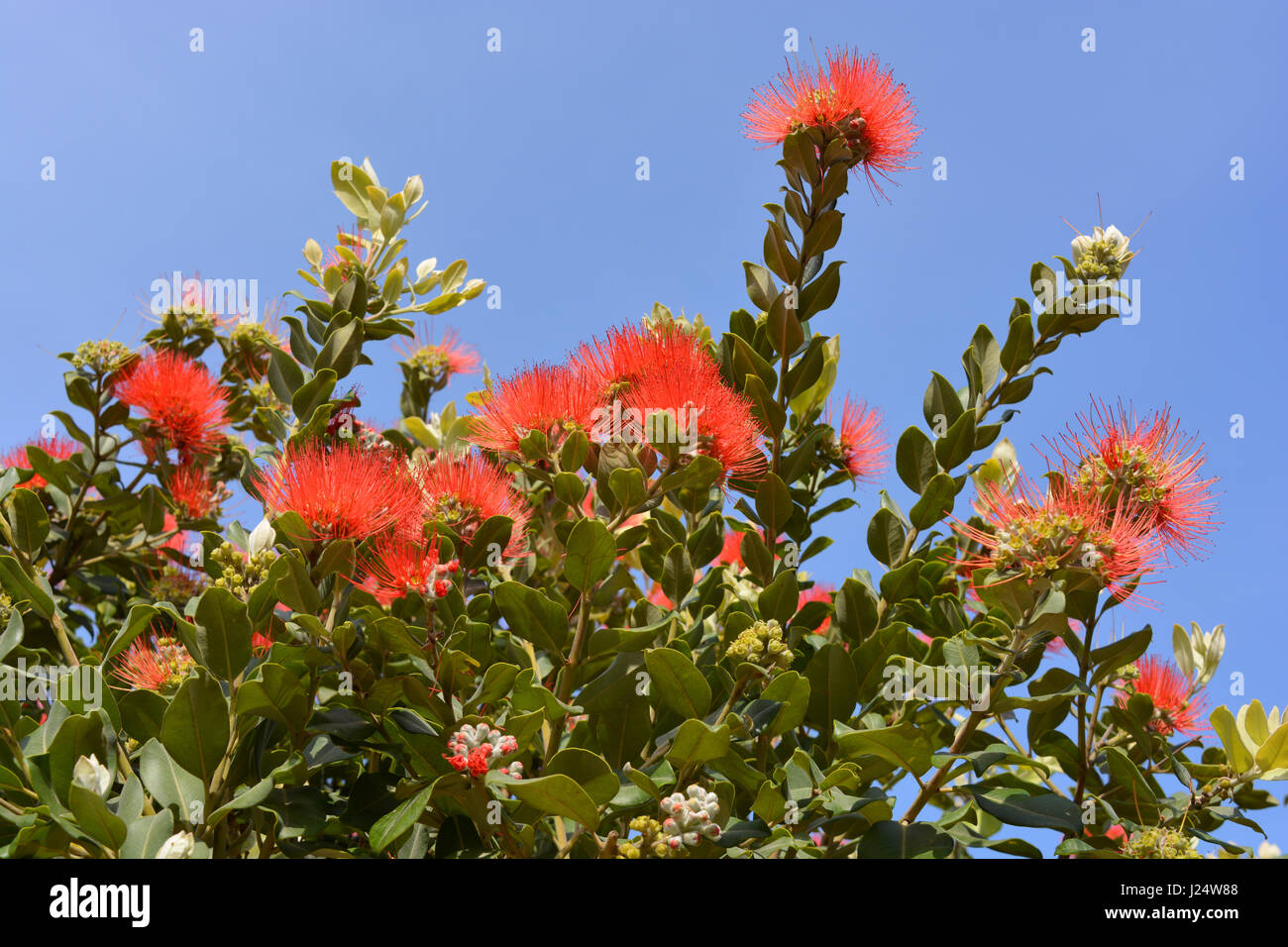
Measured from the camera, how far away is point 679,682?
1991mm

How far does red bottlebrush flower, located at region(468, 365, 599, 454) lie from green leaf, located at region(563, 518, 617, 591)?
0.34m

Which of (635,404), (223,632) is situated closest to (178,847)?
(223,632)

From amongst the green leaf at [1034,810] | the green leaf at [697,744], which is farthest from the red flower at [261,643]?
the green leaf at [1034,810]

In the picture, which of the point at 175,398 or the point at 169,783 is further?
the point at 175,398

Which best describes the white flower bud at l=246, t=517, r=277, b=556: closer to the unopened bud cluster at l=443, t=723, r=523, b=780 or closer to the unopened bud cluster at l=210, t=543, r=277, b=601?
the unopened bud cluster at l=210, t=543, r=277, b=601

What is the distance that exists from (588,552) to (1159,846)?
1338 millimetres

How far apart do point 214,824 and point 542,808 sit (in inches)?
25.7

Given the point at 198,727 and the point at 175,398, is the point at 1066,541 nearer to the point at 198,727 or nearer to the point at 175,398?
the point at 198,727

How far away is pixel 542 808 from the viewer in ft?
5.87

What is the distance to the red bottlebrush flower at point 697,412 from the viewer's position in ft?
7.30

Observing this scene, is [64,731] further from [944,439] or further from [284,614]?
[944,439]

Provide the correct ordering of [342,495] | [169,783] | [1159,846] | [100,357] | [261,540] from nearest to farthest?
[169,783] → [1159,846] → [342,495] → [261,540] → [100,357]
